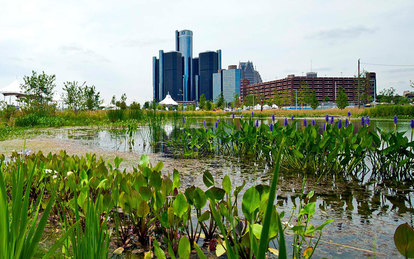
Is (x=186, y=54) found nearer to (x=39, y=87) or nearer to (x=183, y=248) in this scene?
(x=39, y=87)

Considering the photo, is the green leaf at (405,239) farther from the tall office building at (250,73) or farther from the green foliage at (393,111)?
the tall office building at (250,73)

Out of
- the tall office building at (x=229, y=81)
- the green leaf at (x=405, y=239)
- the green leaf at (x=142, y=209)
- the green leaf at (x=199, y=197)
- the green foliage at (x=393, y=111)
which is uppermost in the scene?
the tall office building at (x=229, y=81)

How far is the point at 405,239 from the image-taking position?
68 cm

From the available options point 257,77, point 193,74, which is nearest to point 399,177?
point 193,74

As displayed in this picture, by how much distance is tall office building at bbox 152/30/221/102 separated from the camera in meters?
123

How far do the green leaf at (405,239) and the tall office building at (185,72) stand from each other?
120369 mm

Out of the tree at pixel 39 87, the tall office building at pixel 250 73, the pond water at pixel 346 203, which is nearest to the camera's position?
the pond water at pixel 346 203

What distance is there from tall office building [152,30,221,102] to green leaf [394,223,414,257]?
120m

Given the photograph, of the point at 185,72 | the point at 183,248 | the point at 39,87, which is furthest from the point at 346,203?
the point at 185,72

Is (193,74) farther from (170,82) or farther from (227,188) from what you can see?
(227,188)

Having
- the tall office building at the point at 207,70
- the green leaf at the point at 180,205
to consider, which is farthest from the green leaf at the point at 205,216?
the tall office building at the point at 207,70

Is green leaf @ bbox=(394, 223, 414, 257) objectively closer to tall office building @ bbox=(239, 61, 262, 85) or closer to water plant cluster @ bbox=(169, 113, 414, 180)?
water plant cluster @ bbox=(169, 113, 414, 180)

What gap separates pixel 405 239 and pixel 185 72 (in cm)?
13628

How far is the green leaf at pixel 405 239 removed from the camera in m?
0.68
